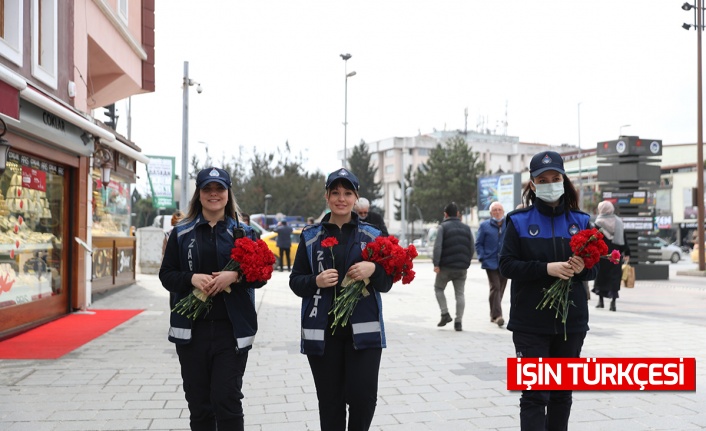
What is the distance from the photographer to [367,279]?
135 inches

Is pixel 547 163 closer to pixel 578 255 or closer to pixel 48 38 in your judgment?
pixel 578 255

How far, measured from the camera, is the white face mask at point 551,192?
3.76m

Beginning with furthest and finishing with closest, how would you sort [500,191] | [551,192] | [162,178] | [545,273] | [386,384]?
[500,191]
[162,178]
[386,384]
[551,192]
[545,273]

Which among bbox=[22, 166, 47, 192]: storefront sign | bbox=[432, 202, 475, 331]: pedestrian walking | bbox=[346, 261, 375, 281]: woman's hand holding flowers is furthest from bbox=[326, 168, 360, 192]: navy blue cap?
bbox=[22, 166, 47, 192]: storefront sign

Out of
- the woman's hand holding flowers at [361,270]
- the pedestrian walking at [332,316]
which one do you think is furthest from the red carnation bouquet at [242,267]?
the woman's hand holding flowers at [361,270]

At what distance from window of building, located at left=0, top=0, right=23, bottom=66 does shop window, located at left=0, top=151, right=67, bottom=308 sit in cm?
143

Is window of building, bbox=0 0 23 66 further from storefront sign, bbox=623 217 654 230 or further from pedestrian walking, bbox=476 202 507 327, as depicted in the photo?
storefront sign, bbox=623 217 654 230

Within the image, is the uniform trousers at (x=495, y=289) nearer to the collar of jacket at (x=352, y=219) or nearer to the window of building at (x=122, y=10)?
the collar of jacket at (x=352, y=219)

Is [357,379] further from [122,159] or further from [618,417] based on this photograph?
[122,159]

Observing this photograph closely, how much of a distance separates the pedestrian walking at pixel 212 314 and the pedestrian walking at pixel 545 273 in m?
1.58

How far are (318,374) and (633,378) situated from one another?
368 centimetres

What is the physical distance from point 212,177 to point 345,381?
57.0 inches

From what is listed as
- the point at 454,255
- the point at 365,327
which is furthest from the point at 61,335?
the point at 365,327

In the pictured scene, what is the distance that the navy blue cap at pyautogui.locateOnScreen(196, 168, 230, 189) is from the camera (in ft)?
12.4
